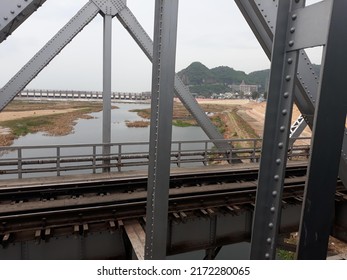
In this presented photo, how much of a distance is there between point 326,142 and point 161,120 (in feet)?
5.21

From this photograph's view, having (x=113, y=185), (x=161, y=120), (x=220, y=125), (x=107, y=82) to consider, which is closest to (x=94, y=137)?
(x=107, y=82)

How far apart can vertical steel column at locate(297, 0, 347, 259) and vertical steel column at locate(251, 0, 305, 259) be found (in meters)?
0.18

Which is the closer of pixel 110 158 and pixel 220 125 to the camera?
pixel 110 158

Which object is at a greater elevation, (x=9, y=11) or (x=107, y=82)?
(x=9, y=11)

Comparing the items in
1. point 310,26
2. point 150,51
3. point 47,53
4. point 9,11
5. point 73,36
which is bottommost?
point 310,26

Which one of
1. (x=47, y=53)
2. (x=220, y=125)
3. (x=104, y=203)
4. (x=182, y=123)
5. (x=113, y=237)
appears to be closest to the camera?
(x=113, y=237)

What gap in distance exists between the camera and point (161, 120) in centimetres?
267

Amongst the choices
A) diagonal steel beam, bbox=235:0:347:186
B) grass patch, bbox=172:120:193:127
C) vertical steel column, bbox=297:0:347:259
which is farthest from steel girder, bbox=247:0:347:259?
grass patch, bbox=172:120:193:127

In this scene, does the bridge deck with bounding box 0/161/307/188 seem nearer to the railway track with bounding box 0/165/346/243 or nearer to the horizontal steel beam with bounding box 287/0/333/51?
the railway track with bounding box 0/165/346/243

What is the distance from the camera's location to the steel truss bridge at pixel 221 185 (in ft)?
4.70

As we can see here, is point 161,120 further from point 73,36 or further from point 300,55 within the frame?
point 73,36

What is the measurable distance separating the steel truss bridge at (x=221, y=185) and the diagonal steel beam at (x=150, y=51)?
4.21 ft

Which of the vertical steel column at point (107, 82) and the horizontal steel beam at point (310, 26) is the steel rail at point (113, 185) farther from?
the horizontal steel beam at point (310, 26)
